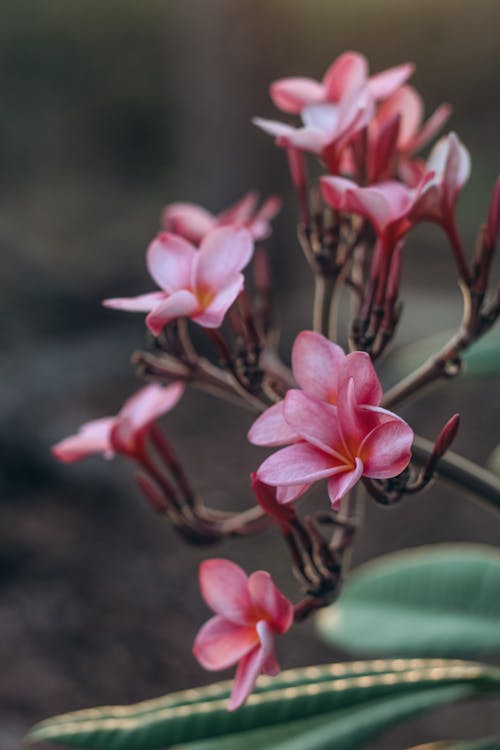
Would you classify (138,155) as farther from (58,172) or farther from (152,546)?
(152,546)

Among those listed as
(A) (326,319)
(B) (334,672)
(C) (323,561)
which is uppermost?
(A) (326,319)

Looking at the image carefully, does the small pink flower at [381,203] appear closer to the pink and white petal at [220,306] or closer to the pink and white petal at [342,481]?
the pink and white petal at [220,306]

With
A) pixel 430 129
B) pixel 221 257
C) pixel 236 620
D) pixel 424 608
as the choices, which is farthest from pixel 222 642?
pixel 424 608

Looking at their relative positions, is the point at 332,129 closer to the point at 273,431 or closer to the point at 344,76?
the point at 344,76

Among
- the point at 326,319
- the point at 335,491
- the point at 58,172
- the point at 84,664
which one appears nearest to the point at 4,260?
the point at 84,664

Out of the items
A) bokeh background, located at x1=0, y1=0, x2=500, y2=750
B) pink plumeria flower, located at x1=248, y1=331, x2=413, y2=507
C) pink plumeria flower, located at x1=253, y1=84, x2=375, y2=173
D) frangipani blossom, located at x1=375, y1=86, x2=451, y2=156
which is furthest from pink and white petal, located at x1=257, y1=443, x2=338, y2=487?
bokeh background, located at x1=0, y1=0, x2=500, y2=750

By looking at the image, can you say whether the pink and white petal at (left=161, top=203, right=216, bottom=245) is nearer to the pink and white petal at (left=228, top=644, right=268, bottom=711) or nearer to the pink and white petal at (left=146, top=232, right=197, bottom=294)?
the pink and white petal at (left=146, top=232, right=197, bottom=294)
